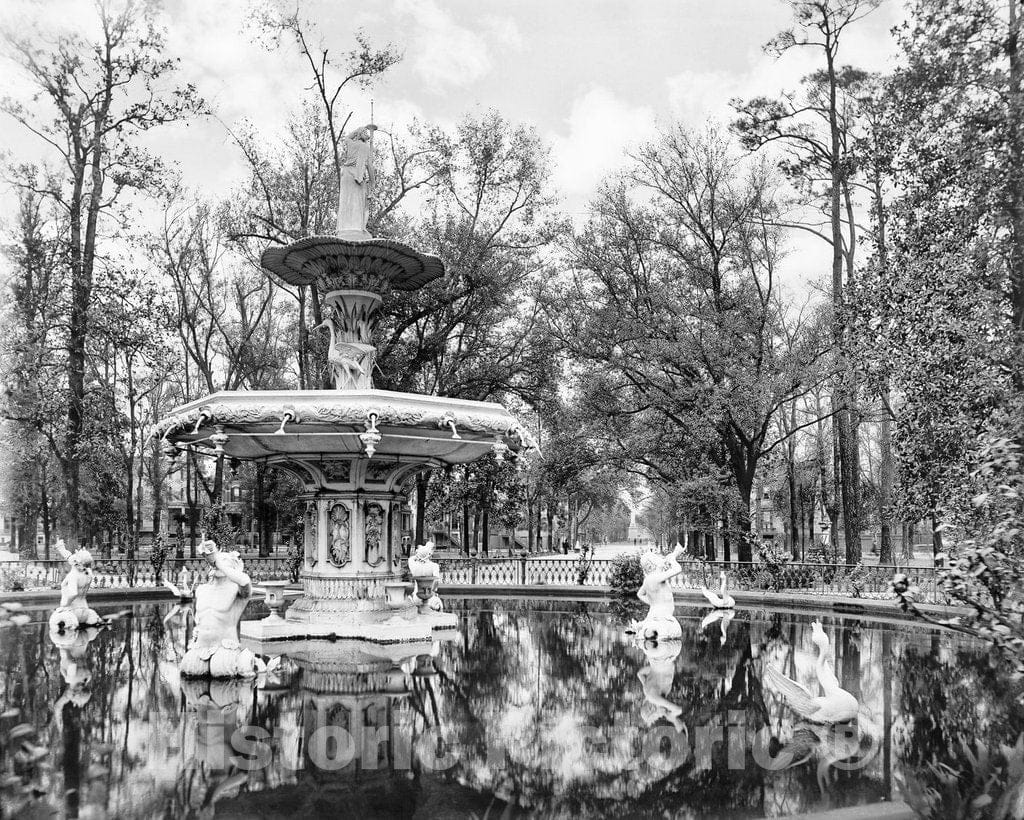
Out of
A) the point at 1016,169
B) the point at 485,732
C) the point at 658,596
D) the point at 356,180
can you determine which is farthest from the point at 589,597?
A: the point at 485,732

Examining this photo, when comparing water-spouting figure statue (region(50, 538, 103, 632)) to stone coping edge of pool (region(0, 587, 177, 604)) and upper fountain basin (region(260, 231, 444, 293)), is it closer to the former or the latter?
stone coping edge of pool (region(0, 587, 177, 604))

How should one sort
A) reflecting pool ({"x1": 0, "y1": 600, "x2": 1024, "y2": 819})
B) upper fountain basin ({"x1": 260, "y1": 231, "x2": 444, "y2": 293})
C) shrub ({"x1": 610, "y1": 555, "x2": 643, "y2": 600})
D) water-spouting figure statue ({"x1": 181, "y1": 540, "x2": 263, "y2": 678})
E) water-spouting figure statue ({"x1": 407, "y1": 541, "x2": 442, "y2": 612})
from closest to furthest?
reflecting pool ({"x1": 0, "y1": 600, "x2": 1024, "y2": 819}) < water-spouting figure statue ({"x1": 181, "y1": 540, "x2": 263, "y2": 678}) < upper fountain basin ({"x1": 260, "y1": 231, "x2": 444, "y2": 293}) < water-spouting figure statue ({"x1": 407, "y1": 541, "x2": 442, "y2": 612}) < shrub ({"x1": 610, "y1": 555, "x2": 643, "y2": 600})

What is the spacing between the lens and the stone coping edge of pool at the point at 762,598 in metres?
18.9

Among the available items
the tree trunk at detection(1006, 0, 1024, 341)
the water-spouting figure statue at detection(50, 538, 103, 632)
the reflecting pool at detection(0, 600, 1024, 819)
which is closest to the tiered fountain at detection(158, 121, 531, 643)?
the reflecting pool at detection(0, 600, 1024, 819)

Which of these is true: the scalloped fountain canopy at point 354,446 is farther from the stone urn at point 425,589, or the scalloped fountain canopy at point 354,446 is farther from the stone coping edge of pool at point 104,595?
the stone coping edge of pool at point 104,595

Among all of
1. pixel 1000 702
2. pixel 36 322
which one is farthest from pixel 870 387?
pixel 36 322

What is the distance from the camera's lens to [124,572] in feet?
83.8

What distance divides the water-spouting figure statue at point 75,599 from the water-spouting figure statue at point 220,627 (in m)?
5.54

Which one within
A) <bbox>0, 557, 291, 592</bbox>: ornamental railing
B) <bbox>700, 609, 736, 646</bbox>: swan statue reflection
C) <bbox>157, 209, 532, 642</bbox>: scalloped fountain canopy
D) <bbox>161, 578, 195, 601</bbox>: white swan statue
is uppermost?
<bbox>157, 209, 532, 642</bbox>: scalloped fountain canopy

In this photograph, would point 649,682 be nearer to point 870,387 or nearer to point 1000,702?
point 1000,702

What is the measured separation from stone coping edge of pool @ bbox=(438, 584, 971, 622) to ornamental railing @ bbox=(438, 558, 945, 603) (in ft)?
1.70

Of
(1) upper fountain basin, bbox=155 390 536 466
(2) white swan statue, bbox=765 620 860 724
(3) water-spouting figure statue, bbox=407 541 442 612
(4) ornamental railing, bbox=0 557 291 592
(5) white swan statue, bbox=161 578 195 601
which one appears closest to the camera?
(2) white swan statue, bbox=765 620 860 724

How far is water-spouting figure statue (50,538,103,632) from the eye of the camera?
51.1 feet

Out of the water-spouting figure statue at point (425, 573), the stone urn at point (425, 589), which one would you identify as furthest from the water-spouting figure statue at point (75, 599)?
the stone urn at point (425, 589)
